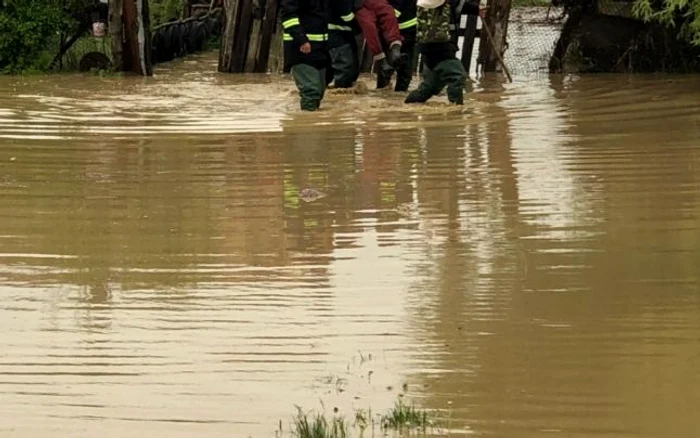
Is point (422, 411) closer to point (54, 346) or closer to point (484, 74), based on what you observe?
point (54, 346)

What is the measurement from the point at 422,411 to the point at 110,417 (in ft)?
3.84

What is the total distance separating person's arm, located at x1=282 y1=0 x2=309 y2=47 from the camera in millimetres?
13055

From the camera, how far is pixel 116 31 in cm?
1764

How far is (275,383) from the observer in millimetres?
5430

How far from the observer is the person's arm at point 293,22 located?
13.1m

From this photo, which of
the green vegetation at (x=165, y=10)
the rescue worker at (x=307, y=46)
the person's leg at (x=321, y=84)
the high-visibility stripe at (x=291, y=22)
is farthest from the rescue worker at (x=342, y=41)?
the green vegetation at (x=165, y=10)

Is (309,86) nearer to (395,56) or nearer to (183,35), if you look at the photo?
(395,56)

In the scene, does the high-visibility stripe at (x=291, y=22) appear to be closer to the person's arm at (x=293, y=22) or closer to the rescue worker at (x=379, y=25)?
the person's arm at (x=293, y=22)

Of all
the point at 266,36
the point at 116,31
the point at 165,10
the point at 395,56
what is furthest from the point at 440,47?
the point at 165,10

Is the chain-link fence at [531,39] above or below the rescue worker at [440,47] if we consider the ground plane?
below

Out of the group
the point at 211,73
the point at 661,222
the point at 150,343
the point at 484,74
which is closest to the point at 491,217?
the point at 661,222

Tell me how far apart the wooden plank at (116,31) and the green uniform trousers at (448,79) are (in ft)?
17.9

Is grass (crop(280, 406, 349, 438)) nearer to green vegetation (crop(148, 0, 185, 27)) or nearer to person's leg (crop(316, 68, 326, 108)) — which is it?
person's leg (crop(316, 68, 326, 108))

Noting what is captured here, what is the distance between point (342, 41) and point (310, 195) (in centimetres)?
584
